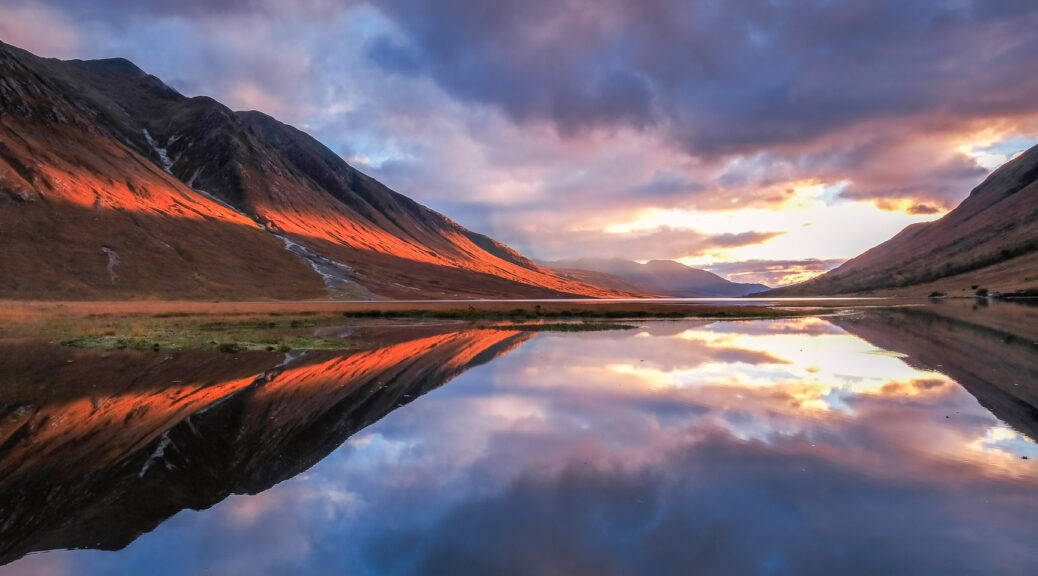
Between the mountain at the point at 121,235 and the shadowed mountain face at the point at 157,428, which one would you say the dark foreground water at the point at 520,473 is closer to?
the shadowed mountain face at the point at 157,428

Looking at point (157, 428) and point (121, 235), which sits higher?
point (121, 235)

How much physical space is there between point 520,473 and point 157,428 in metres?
11.7

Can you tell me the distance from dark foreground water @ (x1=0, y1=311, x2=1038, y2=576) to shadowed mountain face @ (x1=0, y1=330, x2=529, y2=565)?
8 cm

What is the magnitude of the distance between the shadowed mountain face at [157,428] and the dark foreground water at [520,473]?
0.08 m

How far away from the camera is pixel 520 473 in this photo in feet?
37.7

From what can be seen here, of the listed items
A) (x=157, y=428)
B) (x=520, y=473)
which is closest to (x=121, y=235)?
(x=157, y=428)

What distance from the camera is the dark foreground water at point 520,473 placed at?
314 inches

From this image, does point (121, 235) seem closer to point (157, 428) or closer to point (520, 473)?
point (157, 428)

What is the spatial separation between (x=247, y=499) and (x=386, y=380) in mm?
12390

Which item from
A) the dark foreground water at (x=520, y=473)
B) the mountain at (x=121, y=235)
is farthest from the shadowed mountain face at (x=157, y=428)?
the mountain at (x=121, y=235)

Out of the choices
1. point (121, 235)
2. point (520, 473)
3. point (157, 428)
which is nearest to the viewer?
point (520, 473)

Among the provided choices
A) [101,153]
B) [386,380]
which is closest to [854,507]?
[386,380]

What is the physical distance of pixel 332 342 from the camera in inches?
1497

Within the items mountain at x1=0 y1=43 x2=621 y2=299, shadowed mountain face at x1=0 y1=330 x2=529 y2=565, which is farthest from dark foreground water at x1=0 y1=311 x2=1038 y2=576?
mountain at x1=0 y1=43 x2=621 y2=299
